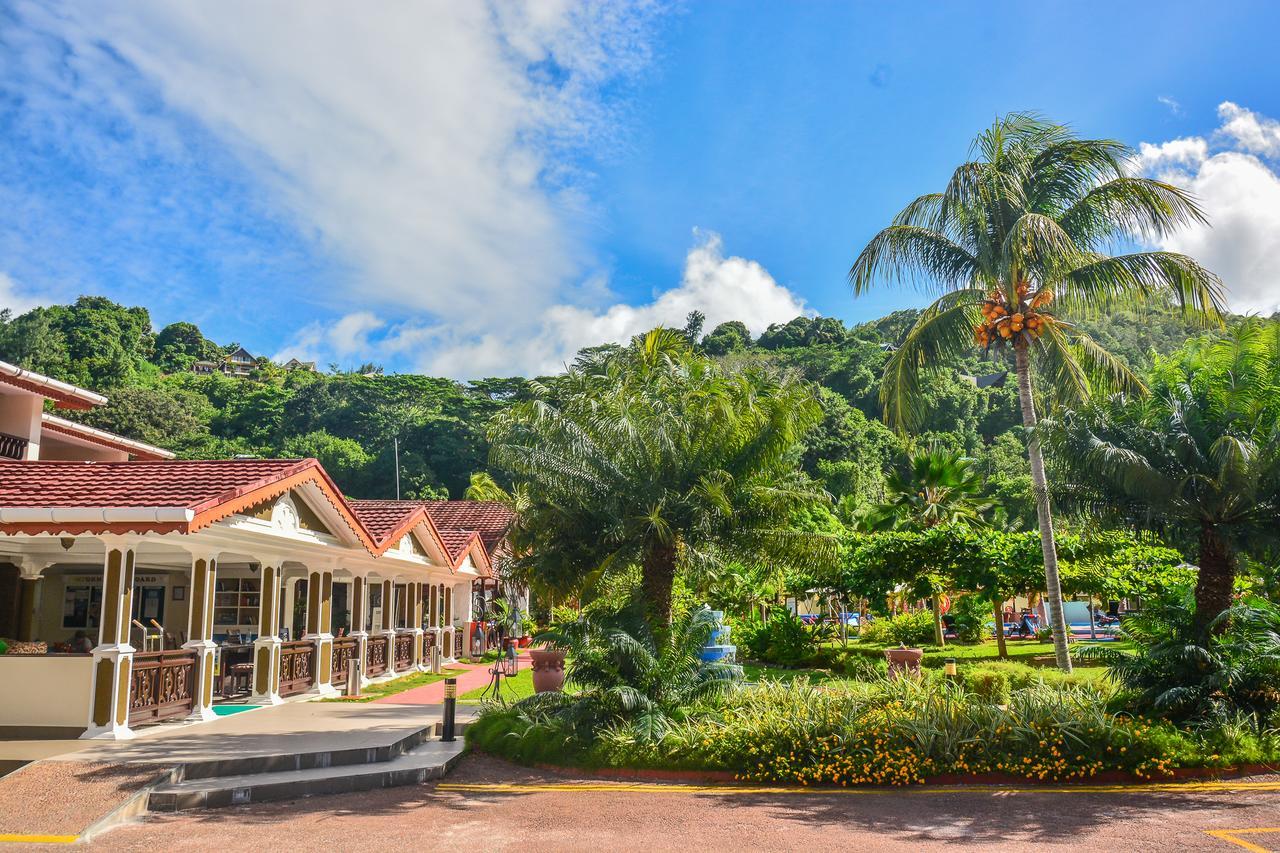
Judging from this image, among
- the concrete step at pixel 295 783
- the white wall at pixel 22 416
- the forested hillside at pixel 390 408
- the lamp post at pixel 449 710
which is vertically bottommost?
the concrete step at pixel 295 783

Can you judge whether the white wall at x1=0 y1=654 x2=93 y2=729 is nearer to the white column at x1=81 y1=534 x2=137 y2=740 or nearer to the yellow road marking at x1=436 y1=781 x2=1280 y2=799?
the white column at x1=81 y1=534 x2=137 y2=740

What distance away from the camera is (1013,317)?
1745 centimetres

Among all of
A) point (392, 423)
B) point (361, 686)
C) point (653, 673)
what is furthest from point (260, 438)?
point (653, 673)

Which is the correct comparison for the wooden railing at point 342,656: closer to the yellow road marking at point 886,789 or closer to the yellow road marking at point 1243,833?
the yellow road marking at point 886,789

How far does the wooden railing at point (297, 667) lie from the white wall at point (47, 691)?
4818 mm

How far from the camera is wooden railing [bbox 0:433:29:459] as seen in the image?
16.2 m

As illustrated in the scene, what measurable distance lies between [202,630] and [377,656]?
8.32 meters

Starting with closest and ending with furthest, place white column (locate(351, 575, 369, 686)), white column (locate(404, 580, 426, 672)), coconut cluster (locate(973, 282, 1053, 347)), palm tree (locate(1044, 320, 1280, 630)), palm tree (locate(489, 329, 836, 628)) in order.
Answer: palm tree (locate(1044, 320, 1280, 630)) → palm tree (locate(489, 329, 836, 628)) → coconut cluster (locate(973, 282, 1053, 347)) → white column (locate(351, 575, 369, 686)) → white column (locate(404, 580, 426, 672))

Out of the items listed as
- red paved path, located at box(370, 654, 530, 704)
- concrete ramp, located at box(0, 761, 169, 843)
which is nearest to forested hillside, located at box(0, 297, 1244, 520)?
red paved path, located at box(370, 654, 530, 704)

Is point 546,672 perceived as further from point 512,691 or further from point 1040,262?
point 1040,262

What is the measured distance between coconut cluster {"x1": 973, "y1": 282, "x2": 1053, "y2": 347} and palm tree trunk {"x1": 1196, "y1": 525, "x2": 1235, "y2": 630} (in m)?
5.90

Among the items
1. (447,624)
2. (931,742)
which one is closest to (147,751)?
(931,742)

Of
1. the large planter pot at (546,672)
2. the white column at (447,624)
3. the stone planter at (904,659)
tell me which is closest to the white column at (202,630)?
the large planter pot at (546,672)

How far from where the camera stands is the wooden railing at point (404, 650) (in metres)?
24.1
